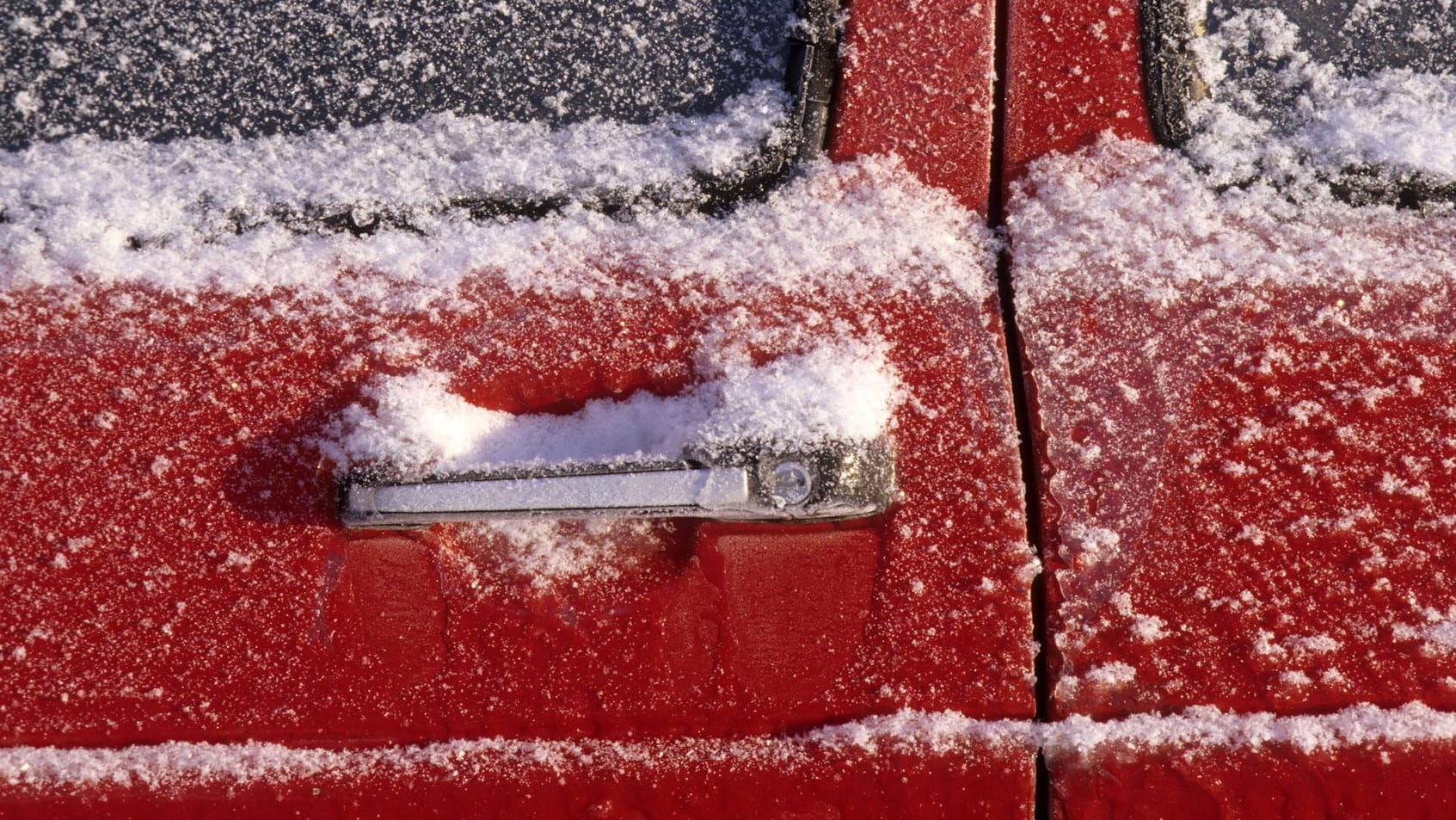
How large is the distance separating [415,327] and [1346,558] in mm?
1076

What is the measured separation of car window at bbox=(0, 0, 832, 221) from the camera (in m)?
1.21

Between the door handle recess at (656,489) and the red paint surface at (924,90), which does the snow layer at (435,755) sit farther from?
the red paint surface at (924,90)

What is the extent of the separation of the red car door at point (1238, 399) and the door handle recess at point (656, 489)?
25 cm

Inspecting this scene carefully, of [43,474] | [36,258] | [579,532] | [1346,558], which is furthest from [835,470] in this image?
[36,258]

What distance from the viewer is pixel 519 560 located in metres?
1.11

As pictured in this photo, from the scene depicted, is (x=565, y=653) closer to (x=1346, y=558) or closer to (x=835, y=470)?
(x=835, y=470)

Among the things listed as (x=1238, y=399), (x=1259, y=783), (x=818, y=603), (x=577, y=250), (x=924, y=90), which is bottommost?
(x=1259, y=783)

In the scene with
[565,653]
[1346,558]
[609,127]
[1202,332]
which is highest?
[609,127]

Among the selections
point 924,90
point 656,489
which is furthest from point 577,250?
point 924,90

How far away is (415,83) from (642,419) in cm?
52

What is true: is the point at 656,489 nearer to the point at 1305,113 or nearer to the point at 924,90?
the point at 924,90

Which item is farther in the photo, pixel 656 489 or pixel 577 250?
pixel 577 250

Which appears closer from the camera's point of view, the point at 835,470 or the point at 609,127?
the point at 835,470

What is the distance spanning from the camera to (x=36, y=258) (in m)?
1.20
